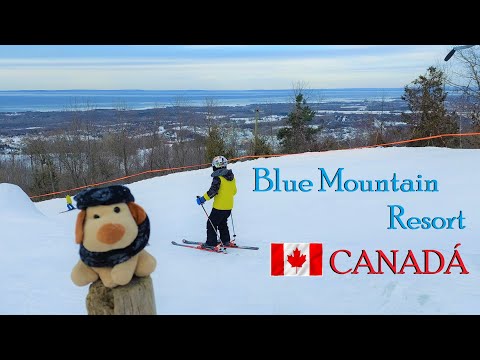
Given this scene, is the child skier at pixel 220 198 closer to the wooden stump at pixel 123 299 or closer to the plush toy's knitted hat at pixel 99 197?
the wooden stump at pixel 123 299

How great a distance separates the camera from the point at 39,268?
17.7ft

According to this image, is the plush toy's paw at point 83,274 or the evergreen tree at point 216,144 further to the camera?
the evergreen tree at point 216,144

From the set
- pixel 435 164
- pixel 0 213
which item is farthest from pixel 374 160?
pixel 0 213

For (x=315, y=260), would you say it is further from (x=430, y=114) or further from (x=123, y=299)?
(x=430, y=114)

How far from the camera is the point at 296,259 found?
4.66 m

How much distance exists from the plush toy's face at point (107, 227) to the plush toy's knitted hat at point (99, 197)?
3cm

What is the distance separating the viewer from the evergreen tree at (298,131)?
396 inches

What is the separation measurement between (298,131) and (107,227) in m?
8.04

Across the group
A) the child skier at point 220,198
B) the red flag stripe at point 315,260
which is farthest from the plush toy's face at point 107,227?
the child skier at point 220,198

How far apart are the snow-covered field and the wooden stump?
4.49ft

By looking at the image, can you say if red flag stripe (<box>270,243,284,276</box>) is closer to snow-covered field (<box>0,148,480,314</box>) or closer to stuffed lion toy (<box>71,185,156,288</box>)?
snow-covered field (<box>0,148,480,314</box>)

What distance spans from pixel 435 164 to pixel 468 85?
1.74 meters

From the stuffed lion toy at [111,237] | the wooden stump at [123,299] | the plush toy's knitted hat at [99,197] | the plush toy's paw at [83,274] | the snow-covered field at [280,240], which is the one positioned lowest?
the snow-covered field at [280,240]

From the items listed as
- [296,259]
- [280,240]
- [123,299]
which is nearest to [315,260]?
[296,259]
